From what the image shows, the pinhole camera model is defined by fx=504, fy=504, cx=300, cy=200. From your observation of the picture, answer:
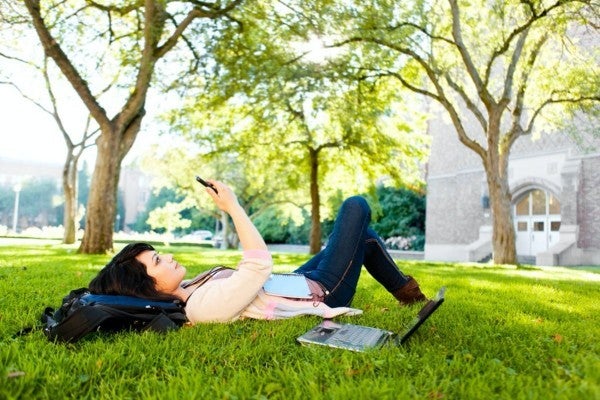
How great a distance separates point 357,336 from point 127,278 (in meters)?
1.58

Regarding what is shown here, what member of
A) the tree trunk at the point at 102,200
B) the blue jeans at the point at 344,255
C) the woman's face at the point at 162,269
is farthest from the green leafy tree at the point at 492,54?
the woman's face at the point at 162,269

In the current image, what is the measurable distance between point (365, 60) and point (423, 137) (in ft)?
19.6

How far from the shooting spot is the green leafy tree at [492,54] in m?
13.5

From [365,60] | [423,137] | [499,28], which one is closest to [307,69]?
[365,60]

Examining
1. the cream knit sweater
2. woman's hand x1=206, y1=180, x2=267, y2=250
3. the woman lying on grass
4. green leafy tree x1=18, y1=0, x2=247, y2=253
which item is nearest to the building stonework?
green leafy tree x1=18, y1=0, x2=247, y2=253

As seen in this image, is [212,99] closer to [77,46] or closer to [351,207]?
[77,46]

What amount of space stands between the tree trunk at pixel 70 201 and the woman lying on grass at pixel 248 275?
19804mm

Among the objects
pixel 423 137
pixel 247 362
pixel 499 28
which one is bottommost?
pixel 247 362

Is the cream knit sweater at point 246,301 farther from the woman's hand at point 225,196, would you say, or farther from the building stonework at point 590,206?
the building stonework at point 590,206

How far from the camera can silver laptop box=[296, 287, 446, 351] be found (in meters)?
2.90

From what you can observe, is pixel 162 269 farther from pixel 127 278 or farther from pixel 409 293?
pixel 409 293

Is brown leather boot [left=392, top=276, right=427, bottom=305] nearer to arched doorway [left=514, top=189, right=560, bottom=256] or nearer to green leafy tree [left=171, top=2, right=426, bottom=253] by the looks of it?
green leafy tree [left=171, top=2, right=426, bottom=253]

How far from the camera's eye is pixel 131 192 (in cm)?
8950

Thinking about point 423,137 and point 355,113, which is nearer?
point 355,113
